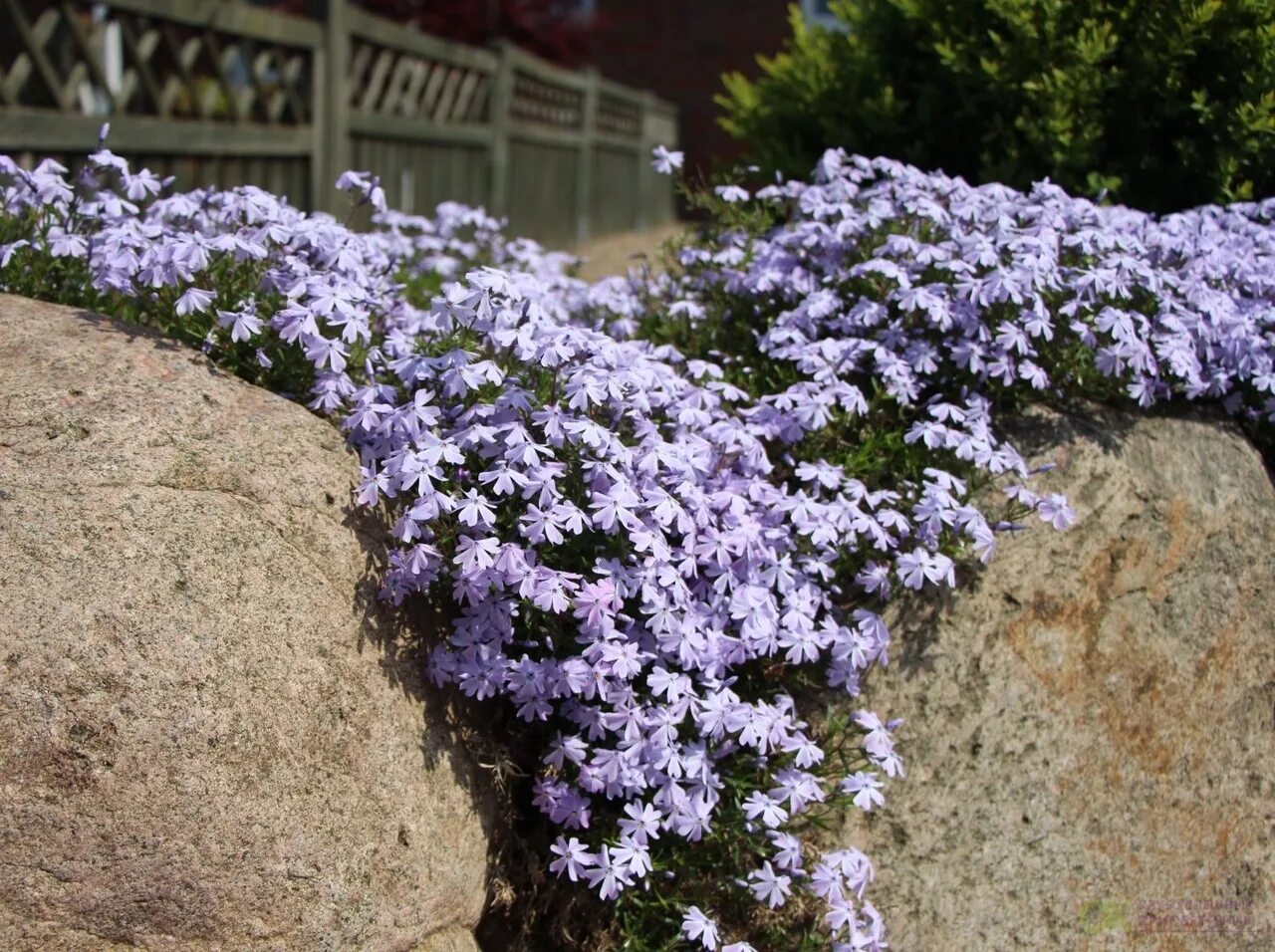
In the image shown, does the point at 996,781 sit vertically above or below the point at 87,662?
below

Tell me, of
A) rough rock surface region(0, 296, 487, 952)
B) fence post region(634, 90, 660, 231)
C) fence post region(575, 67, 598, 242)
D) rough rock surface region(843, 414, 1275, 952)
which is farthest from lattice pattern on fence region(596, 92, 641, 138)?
rough rock surface region(0, 296, 487, 952)

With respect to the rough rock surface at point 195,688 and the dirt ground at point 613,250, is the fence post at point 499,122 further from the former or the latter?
the rough rock surface at point 195,688

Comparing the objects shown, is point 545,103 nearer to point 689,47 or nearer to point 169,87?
point 689,47

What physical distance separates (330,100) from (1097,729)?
5.77 meters

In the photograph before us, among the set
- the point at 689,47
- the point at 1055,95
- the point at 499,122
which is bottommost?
the point at 499,122

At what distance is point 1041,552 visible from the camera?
3.09 m

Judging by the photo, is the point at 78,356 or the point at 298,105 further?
the point at 298,105

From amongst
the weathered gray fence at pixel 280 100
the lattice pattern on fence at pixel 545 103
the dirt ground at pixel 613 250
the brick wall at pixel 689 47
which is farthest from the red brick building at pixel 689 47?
the weathered gray fence at pixel 280 100

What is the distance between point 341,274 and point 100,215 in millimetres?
683

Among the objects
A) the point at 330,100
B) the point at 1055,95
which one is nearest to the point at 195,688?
the point at 1055,95

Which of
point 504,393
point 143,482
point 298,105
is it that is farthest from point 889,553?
point 298,105

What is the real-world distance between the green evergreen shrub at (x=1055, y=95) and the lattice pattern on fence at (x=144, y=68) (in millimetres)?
2877

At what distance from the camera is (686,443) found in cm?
286

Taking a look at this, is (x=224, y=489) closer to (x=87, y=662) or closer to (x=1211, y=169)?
(x=87, y=662)
